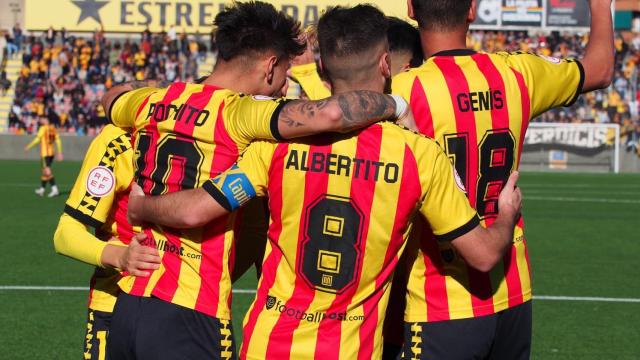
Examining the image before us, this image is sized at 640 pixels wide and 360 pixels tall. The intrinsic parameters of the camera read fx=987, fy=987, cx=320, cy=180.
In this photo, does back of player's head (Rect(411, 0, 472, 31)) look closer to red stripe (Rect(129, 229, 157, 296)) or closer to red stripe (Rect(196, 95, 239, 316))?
red stripe (Rect(196, 95, 239, 316))

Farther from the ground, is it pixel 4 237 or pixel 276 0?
pixel 276 0

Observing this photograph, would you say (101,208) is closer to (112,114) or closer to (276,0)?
(112,114)

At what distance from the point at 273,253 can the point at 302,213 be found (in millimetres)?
199

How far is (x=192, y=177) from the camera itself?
3.71 m

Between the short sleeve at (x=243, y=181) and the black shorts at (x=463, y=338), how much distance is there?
868 mm

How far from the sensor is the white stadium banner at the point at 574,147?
3120cm

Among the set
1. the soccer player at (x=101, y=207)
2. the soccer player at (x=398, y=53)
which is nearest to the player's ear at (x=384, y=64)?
the soccer player at (x=398, y=53)

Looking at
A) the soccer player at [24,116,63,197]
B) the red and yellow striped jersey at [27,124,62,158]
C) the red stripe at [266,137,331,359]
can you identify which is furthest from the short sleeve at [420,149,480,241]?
the red and yellow striped jersey at [27,124,62,158]

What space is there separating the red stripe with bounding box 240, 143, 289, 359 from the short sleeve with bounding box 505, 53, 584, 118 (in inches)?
44.1

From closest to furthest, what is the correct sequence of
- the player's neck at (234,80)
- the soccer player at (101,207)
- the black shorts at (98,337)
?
the player's neck at (234,80) → the soccer player at (101,207) → the black shorts at (98,337)

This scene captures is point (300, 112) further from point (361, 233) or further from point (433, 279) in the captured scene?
point (433, 279)

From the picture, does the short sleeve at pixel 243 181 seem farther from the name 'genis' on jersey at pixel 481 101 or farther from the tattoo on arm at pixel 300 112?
the name 'genis' on jersey at pixel 481 101

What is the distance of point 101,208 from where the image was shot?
13.6ft

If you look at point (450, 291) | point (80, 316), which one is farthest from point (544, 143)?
point (450, 291)
